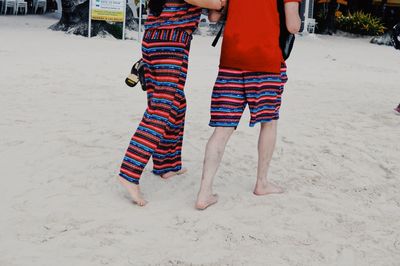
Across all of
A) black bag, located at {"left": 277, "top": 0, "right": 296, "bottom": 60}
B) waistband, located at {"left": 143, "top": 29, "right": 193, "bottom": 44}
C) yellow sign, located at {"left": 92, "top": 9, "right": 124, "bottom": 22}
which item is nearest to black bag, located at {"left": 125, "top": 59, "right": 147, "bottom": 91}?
waistband, located at {"left": 143, "top": 29, "right": 193, "bottom": 44}

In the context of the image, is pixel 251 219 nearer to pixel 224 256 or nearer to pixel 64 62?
pixel 224 256

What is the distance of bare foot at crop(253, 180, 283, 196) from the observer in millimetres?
3566

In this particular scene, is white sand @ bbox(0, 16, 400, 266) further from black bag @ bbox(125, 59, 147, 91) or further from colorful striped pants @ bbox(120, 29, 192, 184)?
black bag @ bbox(125, 59, 147, 91)

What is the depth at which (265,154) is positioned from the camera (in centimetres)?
344

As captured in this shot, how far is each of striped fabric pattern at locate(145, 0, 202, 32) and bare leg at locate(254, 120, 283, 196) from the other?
2.39 feet

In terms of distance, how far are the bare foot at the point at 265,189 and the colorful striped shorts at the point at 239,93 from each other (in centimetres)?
51

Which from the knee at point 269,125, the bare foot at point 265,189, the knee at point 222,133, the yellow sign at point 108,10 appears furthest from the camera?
the yellow sign at point 108,10

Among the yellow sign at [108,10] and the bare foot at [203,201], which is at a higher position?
the yellow sign at [108,10]

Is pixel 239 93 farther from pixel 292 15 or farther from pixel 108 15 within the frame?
pixel 108 15

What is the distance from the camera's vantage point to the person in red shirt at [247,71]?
3107 mm

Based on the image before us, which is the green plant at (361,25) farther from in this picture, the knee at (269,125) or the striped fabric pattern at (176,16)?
the striped fabric pattern at (176,16)

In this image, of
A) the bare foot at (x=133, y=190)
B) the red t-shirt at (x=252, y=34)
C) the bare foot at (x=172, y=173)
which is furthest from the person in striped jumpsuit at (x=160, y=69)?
the bare foot at (x=172, y=173)

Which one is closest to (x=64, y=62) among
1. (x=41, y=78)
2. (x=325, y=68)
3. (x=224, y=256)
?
(x=41, y=78)

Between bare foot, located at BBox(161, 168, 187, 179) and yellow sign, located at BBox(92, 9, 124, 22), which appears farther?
yellow sign, located at BBox(92, 9, 124, 22)
